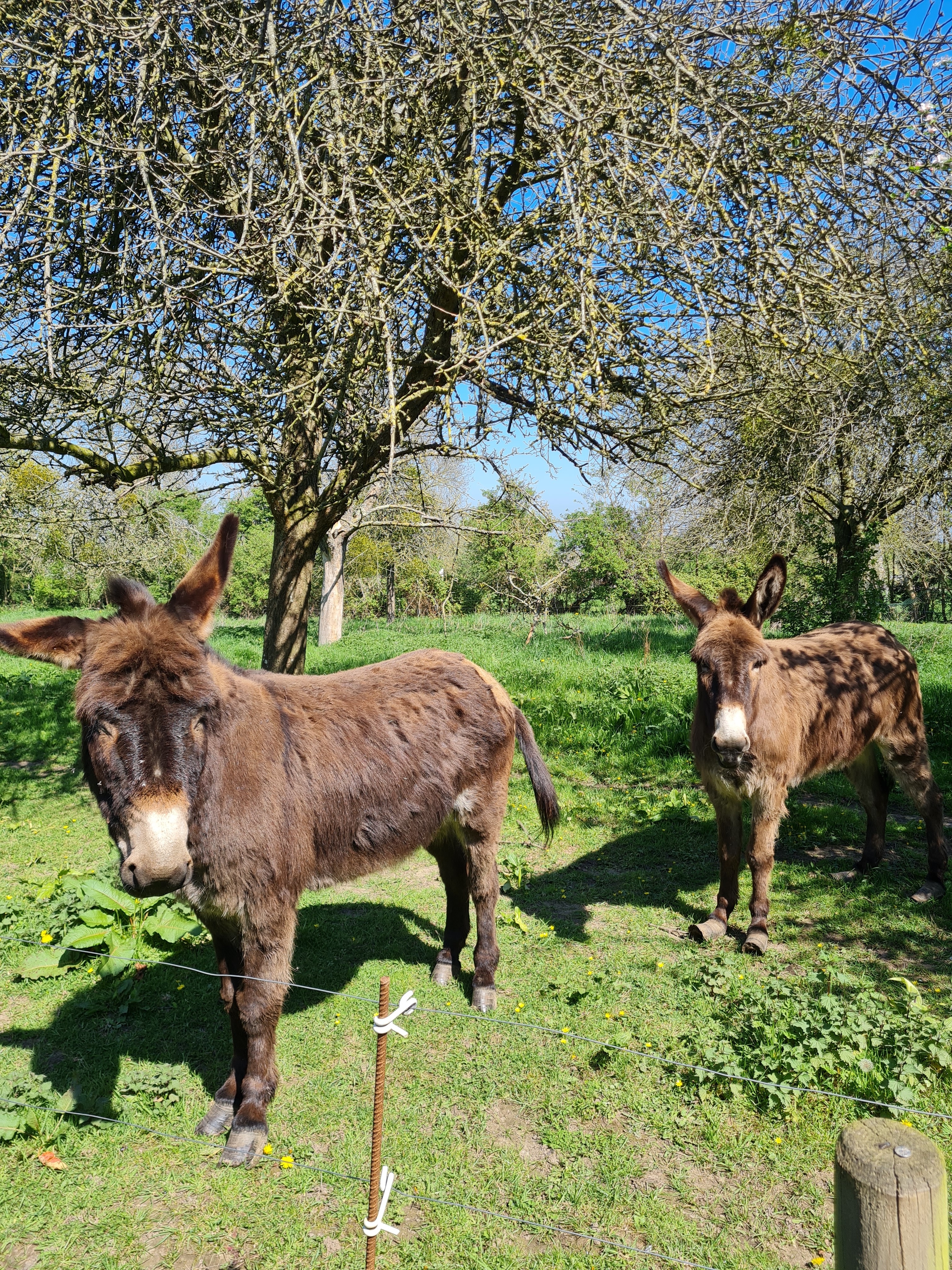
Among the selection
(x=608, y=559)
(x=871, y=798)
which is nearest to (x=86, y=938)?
(x=871, y=798)

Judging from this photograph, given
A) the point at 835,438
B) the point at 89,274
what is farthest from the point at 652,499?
the point at 89,274

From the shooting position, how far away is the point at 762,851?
15.6 ft

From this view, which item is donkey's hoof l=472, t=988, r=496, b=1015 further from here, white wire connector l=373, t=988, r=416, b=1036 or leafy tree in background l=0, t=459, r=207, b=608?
leafy tree in background l=0, t=459, r=207, b=608

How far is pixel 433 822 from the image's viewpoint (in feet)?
12.9

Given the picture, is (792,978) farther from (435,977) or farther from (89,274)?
(89,274)

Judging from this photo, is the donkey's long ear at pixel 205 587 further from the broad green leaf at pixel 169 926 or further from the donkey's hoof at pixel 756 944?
the donkey's hoof at pixel 756 944

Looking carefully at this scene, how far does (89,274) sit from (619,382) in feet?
12.7

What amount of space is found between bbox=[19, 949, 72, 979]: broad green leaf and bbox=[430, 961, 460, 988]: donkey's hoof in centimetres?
207

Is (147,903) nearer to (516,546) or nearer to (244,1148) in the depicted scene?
(244,1148)

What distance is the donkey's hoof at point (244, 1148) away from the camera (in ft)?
9.80

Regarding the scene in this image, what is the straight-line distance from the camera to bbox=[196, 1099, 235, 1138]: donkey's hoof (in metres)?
3.17

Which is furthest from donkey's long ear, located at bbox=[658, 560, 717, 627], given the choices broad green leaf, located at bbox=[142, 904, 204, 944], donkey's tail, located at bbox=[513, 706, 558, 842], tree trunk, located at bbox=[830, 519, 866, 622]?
tree trunk, located at bbox=[830, 519, 866, 622]

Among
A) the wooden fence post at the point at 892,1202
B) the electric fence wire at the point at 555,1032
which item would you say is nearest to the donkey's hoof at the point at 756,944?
the electric fence wire at the point at 555,1032

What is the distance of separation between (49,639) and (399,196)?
3.99m
